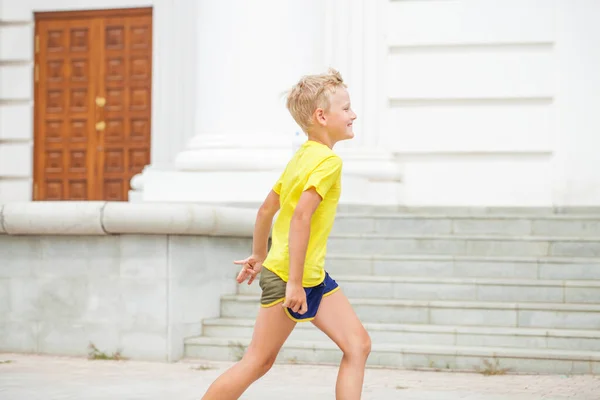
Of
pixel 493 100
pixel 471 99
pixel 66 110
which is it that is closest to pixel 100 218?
pixel 471 99

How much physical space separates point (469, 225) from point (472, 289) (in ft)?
5.45

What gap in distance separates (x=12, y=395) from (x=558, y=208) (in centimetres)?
658

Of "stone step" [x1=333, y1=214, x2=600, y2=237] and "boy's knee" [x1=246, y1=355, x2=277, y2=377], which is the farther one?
"stone step" [x1=333, y1=214, x2=600, y2=237]

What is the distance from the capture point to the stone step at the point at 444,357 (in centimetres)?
713

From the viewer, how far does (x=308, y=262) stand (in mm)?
4375

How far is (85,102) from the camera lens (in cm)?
1334

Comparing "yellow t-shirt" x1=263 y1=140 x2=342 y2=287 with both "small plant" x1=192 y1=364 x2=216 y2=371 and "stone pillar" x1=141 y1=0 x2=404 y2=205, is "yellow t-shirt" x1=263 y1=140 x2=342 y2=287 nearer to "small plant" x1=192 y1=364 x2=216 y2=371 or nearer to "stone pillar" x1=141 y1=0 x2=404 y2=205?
"small plant" x1=192 y1=364 x2=216 y2=371

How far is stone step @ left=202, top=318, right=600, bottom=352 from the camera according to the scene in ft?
24.3

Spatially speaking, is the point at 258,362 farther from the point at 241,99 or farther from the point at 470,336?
the point at 241,99

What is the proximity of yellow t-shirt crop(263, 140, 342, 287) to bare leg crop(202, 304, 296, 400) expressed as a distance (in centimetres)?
16

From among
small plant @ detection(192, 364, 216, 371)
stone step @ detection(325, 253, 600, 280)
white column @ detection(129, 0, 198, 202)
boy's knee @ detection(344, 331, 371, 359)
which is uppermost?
white column @ detection(129, 0, 198, 202)

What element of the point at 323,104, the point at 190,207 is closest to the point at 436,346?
the point at 190,207

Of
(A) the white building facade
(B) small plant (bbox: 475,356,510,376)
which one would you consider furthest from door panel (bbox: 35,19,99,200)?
(B) small plant (bbox: 475,356,510,376)

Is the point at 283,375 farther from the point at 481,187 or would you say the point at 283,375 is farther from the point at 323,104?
the point at 481,187
